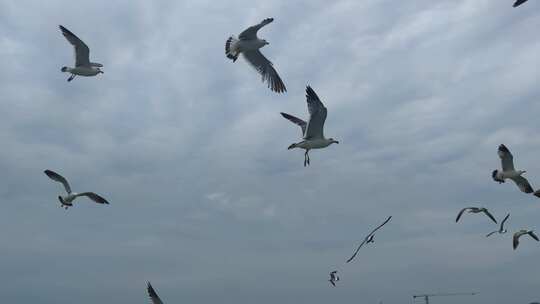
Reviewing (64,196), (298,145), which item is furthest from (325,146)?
(64,196)

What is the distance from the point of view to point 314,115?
31.2 metres

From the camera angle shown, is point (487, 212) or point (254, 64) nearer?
point (254, 64)

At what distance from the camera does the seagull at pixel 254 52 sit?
99.3 feet

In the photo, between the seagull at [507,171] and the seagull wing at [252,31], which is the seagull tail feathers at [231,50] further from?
the seagull at [507,171]

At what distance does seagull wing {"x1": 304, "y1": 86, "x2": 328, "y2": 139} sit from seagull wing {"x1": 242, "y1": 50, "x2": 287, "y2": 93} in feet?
4.94

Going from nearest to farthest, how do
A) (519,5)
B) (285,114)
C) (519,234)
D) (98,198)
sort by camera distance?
(519,5) → (98,198) → (519,234) → (285,114)

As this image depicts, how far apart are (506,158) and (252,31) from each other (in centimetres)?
1468

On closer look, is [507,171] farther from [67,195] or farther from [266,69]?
[67,195]

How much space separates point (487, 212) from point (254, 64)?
14883mm

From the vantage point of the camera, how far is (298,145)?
103 ft

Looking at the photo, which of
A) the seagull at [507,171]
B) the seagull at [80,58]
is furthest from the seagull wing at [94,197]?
the seagull at [507,171]

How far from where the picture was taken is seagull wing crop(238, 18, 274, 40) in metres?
29.6

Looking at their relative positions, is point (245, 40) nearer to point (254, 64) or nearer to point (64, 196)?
point (254, 64)

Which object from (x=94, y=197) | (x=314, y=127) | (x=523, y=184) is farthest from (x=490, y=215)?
(x=94, y=197)
